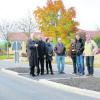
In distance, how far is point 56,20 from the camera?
59438 mm

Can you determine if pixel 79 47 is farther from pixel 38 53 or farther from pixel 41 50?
pixel 38 53

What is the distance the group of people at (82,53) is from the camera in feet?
72.9

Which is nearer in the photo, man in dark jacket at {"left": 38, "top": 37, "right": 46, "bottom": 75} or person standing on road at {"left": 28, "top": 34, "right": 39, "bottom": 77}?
person standing on road at {"left": 28, "top": 34, "right": 39, "bottom": 77}

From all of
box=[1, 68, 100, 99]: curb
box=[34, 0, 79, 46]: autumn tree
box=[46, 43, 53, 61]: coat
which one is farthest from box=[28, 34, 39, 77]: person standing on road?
box=[34, 0, 79, 46]: autumn tree

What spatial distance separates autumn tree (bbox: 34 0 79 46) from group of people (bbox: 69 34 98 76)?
33.9 m

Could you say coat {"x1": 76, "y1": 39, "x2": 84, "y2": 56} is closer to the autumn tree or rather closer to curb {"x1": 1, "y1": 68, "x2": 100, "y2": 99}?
curb {"x1": 1, "y1": 68, "x2": 100, "y2": 99}

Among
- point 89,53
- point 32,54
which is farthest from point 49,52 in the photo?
point 89,53

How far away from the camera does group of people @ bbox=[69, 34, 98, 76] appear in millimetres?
22234

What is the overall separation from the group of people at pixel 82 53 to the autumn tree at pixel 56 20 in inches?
1334

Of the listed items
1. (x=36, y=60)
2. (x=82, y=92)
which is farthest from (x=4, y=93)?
(x=36, y=60)

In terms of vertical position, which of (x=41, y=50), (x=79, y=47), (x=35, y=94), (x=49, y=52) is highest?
(x=79, y=47)

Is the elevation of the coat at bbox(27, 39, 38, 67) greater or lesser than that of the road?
greater

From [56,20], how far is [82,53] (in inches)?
1433

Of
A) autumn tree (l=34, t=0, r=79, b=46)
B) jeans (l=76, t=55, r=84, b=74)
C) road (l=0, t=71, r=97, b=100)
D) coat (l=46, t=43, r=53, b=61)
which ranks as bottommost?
road (l=0, t=71, r=97, b=100)
